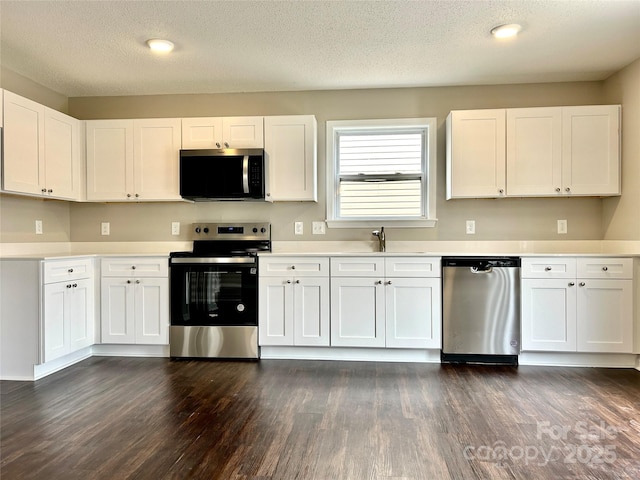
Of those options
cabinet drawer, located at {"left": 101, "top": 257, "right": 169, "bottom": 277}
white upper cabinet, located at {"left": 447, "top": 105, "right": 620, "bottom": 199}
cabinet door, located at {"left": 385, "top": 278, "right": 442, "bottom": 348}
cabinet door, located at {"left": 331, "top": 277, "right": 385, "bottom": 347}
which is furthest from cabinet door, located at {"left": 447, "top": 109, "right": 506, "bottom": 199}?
cabinet drawer, located at {"left": 101, "top": 257, "right": 169, "bottom": 277}

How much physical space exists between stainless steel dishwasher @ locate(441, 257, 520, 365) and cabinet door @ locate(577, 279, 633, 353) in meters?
0.50

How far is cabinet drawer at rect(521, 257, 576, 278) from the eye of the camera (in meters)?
3.08

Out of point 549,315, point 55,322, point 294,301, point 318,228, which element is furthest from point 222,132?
point 549,315

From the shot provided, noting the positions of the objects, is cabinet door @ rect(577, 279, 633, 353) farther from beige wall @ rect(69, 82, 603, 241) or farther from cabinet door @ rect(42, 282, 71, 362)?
cabinet door @ rect(42, 282, 71, 362)

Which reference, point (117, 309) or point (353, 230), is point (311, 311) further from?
point (117, 309)

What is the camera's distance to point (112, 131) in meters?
3.66

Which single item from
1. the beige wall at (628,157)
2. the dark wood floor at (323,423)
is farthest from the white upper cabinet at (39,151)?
the beige wall at (628,157)

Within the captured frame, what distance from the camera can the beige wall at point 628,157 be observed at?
310cm

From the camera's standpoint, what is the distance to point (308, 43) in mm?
2824

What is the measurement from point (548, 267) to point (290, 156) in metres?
2.33

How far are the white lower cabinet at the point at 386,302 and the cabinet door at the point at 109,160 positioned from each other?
2.11 metres

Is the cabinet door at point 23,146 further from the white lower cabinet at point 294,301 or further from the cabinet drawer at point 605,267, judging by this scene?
the cabinet drawer at point 605,267

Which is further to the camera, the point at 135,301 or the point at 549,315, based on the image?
the point at 135,301

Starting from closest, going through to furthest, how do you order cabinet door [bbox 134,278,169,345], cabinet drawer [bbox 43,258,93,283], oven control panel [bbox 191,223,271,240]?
cabinet drawer [bbox 43,258,93,283], cabinet door [bbox 134,278,169,345], oven control panel [bbox 191,223,271,240]
